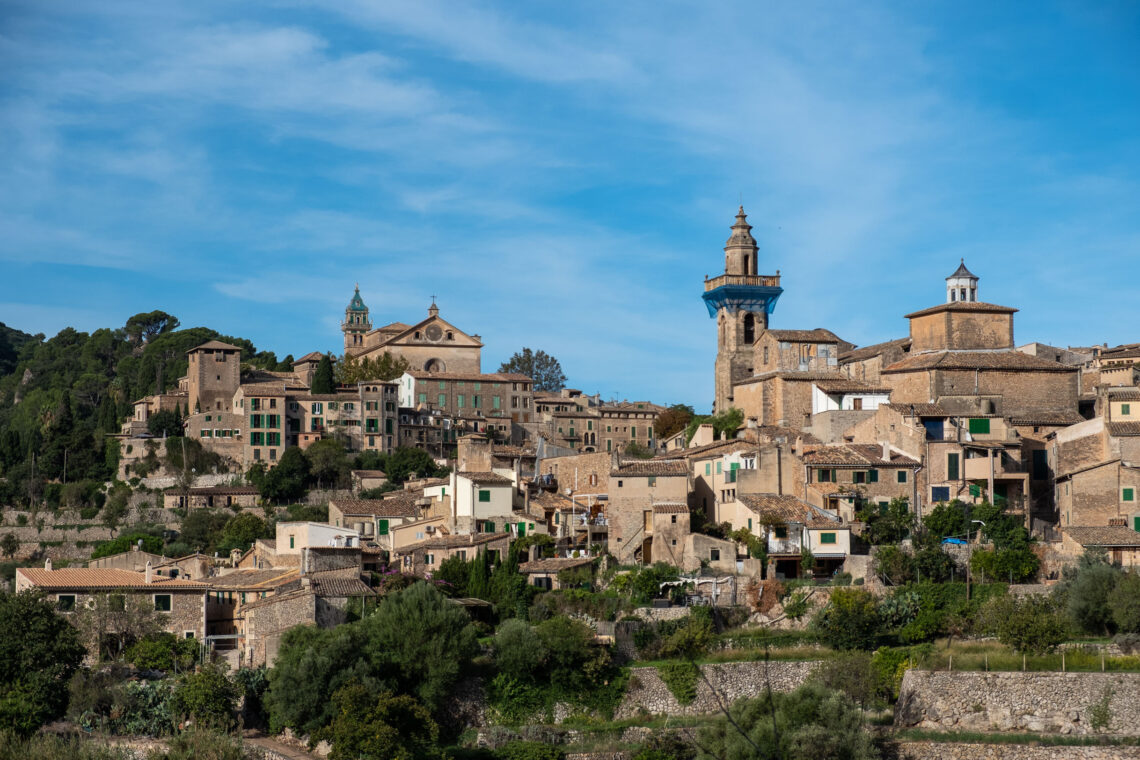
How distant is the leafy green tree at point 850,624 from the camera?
42.0 meters

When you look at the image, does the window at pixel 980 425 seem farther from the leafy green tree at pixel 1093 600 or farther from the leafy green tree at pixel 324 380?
the leafy green tree at pixel 324 380

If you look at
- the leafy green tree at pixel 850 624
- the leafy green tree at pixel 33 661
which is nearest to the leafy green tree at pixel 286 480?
the leafy green tree at pixel 33 661

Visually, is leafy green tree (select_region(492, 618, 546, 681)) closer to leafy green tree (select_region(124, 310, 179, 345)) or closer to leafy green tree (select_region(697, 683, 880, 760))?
leafy green tree (select_region(697, 683, 880, 760))

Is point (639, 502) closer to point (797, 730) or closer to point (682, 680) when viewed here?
point (682, 680)

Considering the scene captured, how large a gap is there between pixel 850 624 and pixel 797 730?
Answer: 7318mm

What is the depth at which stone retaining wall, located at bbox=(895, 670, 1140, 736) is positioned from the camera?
3831 cm

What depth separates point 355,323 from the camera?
116625 mm

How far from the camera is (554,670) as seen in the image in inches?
1613

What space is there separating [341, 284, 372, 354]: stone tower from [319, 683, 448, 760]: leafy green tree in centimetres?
7101

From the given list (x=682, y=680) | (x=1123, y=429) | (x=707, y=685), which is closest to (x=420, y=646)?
(x=682, y=680)

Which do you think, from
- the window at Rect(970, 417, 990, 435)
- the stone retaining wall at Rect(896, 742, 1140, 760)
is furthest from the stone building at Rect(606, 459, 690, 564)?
→ the stone retaining wall at Rect(896, 742, 1140, 760)

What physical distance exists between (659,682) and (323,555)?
11.7 metres

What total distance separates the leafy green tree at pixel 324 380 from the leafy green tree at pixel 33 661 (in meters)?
40.6

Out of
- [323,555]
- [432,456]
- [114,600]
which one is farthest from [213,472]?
[114,600]
